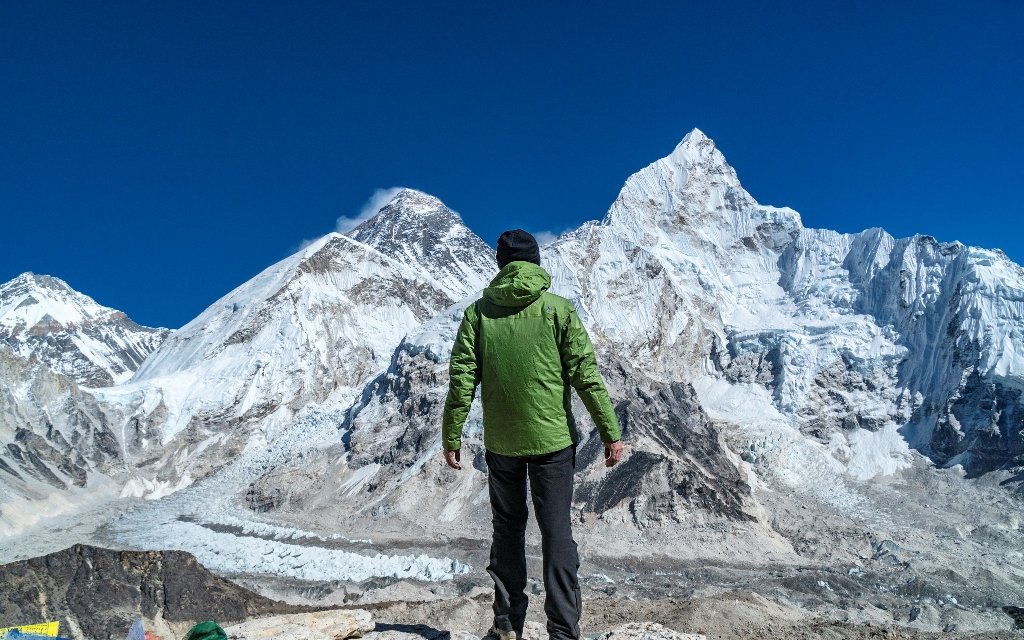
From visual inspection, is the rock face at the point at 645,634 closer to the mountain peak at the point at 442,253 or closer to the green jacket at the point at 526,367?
the green jacket at the point at 526,367

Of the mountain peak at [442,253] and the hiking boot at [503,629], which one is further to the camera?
the mountain peak at [442,253]

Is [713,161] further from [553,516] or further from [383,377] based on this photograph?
[553,516]

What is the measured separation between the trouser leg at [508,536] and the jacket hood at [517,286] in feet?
3.59

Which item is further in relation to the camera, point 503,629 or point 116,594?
point 116,594

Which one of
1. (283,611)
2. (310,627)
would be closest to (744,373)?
(283,611)

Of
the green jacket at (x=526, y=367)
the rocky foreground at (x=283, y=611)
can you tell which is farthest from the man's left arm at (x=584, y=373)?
the rocky foreground at (x=283, y=611)

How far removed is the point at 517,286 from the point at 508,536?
6.11ft

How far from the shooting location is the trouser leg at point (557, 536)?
4762 mm

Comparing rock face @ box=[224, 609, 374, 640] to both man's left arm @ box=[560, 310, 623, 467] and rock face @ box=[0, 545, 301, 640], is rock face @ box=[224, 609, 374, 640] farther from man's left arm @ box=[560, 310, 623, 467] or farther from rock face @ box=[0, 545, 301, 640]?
rock face @ box=[0, 545, 301, 640]

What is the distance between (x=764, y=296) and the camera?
107375 millimetres

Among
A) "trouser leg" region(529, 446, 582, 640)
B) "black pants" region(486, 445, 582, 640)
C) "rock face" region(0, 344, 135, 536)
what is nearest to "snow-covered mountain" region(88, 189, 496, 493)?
"rock face" region(0, 344, 135, 536)

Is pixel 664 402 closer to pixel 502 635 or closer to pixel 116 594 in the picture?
pixel 116 594

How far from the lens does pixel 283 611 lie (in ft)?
73.5

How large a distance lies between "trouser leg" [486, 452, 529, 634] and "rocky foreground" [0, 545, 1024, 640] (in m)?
0.78
